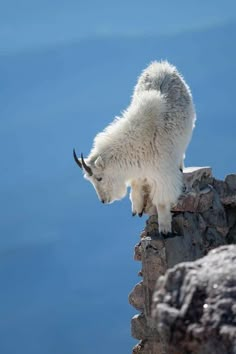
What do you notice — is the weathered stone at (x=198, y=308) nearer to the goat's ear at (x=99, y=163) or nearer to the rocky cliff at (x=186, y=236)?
the goat's ear at (x=99, y=163)

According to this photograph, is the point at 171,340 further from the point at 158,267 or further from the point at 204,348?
the point at 158,267

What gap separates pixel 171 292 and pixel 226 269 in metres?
0.15

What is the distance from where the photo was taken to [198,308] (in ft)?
6.39

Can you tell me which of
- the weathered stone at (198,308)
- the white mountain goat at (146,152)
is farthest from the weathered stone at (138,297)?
the weathered stone at (198,308)

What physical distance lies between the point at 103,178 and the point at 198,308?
20.4 feet

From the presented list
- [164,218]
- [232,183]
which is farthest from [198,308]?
[232,183]

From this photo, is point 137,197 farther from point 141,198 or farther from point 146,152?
point 146,152

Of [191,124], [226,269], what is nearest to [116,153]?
[191,124]

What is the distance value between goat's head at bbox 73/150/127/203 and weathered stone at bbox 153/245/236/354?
5.92m

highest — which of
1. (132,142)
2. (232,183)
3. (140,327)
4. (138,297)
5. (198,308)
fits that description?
(232,183)

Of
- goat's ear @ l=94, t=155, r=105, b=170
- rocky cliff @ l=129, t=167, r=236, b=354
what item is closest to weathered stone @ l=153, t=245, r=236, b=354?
goat's ear @ l=94, t=155, r=105, b=170

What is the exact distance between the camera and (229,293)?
194 cm

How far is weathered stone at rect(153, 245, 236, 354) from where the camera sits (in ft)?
6.22

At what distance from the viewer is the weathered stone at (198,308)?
190 cm
